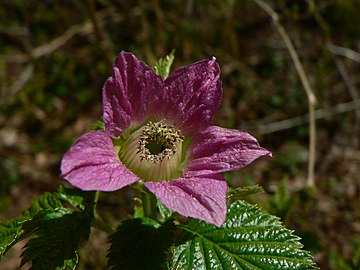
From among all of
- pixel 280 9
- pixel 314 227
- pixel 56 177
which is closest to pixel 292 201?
pixel 314 227

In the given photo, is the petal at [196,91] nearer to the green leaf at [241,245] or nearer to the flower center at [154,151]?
the flower center at [154,151]

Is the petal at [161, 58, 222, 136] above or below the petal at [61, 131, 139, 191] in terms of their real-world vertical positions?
above

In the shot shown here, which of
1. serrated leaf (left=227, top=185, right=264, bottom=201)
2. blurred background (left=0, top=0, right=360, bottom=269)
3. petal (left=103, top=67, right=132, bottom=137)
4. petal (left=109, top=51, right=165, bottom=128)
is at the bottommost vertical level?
serrated leaf (left=227, top=185, right=264, bottom=201)

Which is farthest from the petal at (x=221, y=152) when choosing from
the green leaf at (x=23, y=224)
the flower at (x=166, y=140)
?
the green leaf at (x=23, y=224)

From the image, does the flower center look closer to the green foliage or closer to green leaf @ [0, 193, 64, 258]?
the green foliage

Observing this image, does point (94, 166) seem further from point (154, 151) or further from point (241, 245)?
point (241, 245)

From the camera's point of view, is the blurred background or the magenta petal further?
the blurred background

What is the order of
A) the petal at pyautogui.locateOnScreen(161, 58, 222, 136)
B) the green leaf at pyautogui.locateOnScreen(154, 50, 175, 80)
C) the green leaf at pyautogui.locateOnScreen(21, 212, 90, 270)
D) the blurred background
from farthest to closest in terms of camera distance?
the blurred background → the green leaf at pyautogui.locateOnScreen(154, 50, 175, 80) → the petal at pyautogui.locateOnScreen(161, 58, 222, 136) → the green leaf at pyautogui.locateOnScreen(21, 212, 90, 270)

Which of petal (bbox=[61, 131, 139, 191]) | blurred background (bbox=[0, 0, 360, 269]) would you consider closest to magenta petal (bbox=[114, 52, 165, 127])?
petal (bbox=[61, 131, 139, 191])

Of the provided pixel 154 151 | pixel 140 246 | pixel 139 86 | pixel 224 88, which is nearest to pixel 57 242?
pixel 140 246
